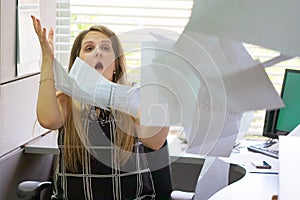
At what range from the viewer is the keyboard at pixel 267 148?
7.02 ft

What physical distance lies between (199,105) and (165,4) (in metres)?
0.91

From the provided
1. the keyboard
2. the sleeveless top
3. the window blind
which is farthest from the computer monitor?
the sleeveless top

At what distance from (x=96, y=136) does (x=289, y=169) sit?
617mm

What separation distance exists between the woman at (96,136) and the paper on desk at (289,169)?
36cm

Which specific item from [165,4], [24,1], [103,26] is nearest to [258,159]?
[165,4]

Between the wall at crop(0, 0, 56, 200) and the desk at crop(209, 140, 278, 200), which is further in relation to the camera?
the wall at crop(0, 0, 56, 200)

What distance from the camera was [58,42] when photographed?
199 centimetres

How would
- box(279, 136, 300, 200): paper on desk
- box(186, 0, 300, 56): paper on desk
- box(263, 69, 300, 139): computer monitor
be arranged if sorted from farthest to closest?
box(263, 69, 300, 139): computer monitor, box(279, 136, 300, 200): paper on desk, box(186, 0, 300, 56): paper on desk

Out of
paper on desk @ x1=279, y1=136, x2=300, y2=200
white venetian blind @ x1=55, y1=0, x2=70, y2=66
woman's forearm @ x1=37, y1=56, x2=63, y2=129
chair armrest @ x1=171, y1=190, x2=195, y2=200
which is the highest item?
white venetian blind @ x1=55, y1=0, x2=70, y2=66

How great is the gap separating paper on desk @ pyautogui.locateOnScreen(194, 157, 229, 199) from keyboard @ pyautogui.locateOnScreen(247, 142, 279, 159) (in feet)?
1.05

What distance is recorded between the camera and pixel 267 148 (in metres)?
2.21

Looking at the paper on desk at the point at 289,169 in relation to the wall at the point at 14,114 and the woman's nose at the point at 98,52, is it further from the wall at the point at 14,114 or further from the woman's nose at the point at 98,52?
the wall at the point at 14,114

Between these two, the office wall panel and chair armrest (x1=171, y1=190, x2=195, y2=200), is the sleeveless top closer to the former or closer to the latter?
chair armrest (x1=171, y1=190, x2=195, y2=200)

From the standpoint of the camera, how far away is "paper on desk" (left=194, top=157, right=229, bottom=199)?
5.86ft
